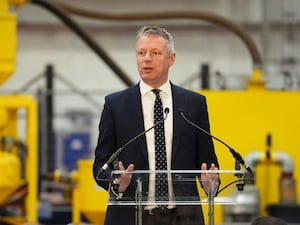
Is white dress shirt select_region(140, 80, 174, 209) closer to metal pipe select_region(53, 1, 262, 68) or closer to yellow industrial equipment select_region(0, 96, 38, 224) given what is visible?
yellow industrial equipment select_region(0, 96, 38, 224)

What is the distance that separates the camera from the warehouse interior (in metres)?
9.44

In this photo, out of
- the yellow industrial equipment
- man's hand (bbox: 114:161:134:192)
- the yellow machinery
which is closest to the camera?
man's hand (bbox: 114:161:134:192)

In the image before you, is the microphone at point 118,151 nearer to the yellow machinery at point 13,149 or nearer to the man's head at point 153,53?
the man's head at point 153,53

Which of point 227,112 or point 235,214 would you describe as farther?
point 227,112

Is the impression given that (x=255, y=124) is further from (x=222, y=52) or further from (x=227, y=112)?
(x=222, y=52)

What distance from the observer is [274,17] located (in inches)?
637

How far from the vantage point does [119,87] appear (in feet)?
56.1

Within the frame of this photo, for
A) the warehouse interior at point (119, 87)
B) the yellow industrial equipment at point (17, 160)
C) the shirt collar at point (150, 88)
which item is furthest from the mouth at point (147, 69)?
the yellow industrial equipment at point (17, 160)

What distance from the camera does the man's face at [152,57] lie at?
4.05 m

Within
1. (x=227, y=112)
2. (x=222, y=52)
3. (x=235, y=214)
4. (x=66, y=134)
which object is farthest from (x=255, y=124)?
(x=222, y=52)

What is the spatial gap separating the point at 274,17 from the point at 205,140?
12150 millimetres

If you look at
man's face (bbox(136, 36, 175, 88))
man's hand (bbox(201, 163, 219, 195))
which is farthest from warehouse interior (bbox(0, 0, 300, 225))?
man's face (bbox(136, 36, 175, 88))

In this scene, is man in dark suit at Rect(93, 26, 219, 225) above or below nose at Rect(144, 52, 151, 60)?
below

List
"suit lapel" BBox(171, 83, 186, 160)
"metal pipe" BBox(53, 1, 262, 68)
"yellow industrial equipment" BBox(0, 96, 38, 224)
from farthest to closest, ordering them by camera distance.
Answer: "metal pipe" BBox(53, 1, 262, 68) → "yellow industrial equipment" BBox(0, 96, 38, 224) → "suit lapel" BBox(171, 83, 186, 160)
